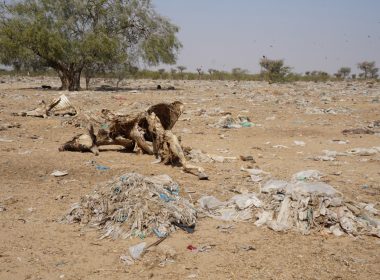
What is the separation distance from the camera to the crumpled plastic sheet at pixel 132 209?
3.66m

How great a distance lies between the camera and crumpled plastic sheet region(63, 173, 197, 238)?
12.0 ft

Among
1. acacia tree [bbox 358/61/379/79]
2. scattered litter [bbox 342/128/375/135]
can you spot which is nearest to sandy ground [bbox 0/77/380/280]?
scattered litter [bbox 342/128/375/135]

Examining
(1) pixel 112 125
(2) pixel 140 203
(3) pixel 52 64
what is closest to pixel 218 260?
(2) pixel 140 203

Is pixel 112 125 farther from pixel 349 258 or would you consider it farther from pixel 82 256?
pixel 349 258

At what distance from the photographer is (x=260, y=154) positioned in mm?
6746

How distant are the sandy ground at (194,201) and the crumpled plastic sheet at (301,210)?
0.38 ft

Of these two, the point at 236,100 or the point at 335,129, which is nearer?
the point at 335,129

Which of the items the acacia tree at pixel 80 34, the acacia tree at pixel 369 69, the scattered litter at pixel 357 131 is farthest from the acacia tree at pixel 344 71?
the scattered litter at pixel 357 131

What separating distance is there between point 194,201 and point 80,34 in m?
13.9

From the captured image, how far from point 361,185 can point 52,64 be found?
14421mm

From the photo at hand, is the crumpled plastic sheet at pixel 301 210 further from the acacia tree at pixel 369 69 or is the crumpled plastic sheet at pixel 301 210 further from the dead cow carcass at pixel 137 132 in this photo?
the acacia tree at pixel 369 69

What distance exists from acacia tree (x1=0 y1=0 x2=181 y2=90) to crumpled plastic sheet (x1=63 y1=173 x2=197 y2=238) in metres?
12.6

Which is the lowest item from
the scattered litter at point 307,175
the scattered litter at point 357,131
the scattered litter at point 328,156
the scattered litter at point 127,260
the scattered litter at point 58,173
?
the scattered litter at point 127,260

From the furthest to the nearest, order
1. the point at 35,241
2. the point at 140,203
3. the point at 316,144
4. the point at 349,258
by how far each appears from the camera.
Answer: the point at 316,144, the point at 140,203, the point at 35,241, the point at 349,258
